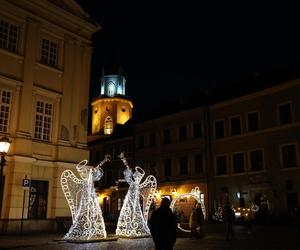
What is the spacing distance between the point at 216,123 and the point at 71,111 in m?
19.8

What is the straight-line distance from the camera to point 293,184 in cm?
3391

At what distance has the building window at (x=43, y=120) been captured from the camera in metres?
24.6

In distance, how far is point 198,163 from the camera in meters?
42.8

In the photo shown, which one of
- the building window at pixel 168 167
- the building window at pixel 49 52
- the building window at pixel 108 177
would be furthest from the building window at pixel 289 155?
the building window at pixel 108 177

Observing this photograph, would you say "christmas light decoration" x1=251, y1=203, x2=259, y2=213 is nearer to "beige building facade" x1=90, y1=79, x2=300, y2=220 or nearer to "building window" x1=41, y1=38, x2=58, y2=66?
"beige building facade" x1=90, y1=79, x2=300, y2=220

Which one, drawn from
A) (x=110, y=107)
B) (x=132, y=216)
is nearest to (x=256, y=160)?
(x=132, y=216)

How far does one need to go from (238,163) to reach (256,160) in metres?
2.19

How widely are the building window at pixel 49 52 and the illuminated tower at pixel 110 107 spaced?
126 feet

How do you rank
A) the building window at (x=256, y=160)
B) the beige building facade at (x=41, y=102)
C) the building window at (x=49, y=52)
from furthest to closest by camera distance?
the building window at (x=256, y=160)
the building window at (x=49, y=52)
the beige building facade at (x=41, y=102)

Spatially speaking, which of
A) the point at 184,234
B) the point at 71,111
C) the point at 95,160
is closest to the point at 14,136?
the point at 71,111

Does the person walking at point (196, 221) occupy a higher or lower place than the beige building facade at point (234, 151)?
lower

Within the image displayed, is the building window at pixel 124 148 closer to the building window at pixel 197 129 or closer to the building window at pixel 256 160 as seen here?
the building window at pixel 197 129

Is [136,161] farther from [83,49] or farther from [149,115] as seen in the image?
[83,49]

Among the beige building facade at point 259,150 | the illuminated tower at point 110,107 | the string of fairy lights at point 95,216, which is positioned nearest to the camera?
the string of fairy lights at point 95,216
